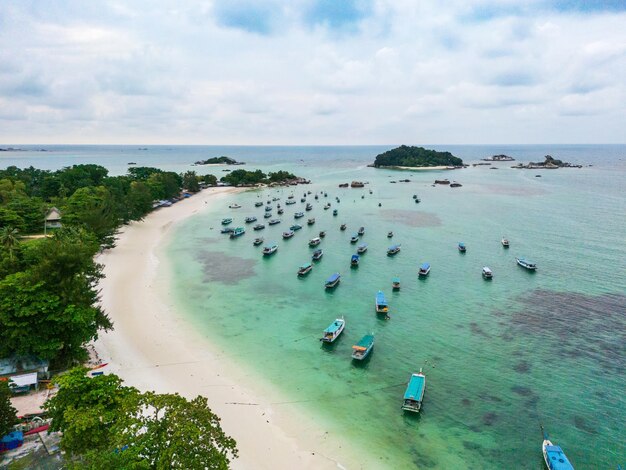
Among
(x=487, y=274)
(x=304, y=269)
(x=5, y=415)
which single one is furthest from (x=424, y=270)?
(x=5, y=415)

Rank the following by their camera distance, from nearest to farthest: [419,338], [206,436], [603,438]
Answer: [206,436], [603,438], [419,338]

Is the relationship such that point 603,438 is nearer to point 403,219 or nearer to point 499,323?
point 499,323

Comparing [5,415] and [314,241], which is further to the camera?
[314,241]

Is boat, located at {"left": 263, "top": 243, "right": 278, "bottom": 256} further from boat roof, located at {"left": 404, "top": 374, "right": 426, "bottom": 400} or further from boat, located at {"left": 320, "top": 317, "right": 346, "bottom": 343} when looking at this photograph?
boat roof, located at {"left": 404, "top": 374, "right": 426, "bottom": 400}

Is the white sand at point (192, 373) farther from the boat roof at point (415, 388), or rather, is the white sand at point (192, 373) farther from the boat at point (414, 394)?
the boat roof at point (415, 388)

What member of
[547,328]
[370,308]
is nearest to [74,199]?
[370,308]

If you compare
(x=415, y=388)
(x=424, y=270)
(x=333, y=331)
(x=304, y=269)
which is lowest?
(x=415, y=388)

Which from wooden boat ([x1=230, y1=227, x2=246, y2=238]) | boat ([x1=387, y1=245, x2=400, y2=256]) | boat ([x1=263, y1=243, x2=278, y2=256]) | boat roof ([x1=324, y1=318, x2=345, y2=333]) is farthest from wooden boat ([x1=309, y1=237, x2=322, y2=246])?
boat roof ([x1=324, y1=318, x2=345, y2=333])

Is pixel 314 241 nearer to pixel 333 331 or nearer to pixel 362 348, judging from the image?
pixel 333 331
